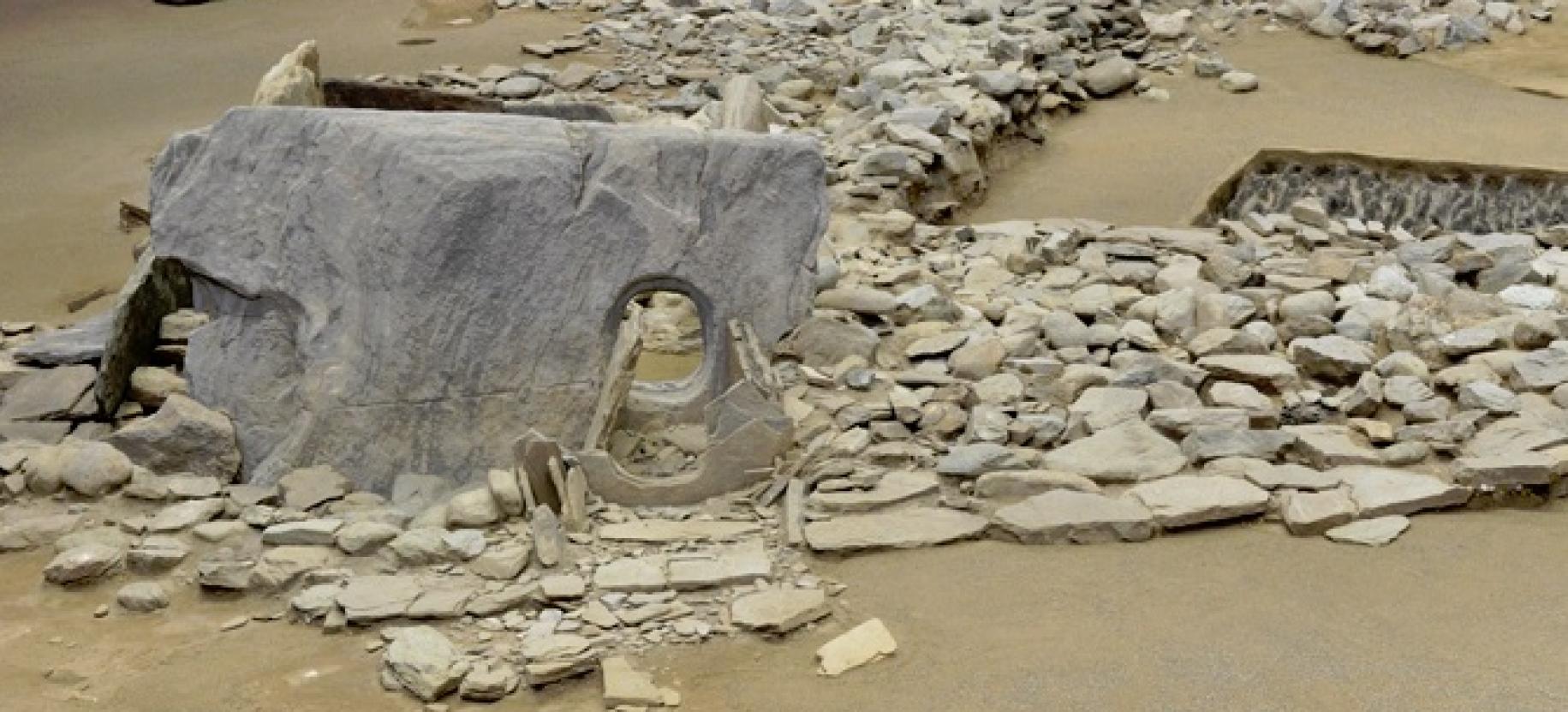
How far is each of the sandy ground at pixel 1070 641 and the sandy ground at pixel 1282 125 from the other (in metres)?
4.61

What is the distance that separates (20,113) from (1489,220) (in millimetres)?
9868

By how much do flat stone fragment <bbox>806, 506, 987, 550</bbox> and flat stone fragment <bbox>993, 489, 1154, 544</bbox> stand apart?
126 mm

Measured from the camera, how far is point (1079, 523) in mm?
4992

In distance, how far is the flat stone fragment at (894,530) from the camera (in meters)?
4.95

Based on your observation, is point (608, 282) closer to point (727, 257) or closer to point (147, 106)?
point (727, 257)

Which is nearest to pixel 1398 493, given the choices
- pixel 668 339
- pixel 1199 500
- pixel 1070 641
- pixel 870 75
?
pixel 1199 500

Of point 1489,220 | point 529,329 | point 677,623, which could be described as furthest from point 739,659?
point 1489,220

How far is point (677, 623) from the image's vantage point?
4516mm

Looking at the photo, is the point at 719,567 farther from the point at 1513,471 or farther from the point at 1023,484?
the point at 1513,471

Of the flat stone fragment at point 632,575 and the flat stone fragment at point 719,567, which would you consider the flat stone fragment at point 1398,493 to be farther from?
the flat stone fragment at point 632,575

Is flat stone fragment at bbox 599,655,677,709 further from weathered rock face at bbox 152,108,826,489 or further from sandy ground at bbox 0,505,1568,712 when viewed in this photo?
weathered rock face at bbox 152,108,826,489

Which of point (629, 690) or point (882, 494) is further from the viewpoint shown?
point (882, 494)

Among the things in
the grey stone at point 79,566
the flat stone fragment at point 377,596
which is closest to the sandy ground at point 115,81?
the grey stone at point 79,566

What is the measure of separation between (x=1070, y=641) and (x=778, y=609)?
0.84 meters
